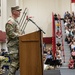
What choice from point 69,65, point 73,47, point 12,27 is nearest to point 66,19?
point 73,47

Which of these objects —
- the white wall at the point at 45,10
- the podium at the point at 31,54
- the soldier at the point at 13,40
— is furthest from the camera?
the white wall at the point at 45,10

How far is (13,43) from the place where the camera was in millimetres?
3637

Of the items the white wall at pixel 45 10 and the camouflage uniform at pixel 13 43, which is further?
the white wall at pixel 45 10

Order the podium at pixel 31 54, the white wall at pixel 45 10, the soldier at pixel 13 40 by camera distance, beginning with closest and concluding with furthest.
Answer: the podium at pixel 31 54 → the soldier at pixel 13 40 → the white wall at pixel 45 10

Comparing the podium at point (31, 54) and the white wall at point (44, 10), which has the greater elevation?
the white wall at point (44, 10)

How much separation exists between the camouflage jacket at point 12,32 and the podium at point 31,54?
32 centimetres

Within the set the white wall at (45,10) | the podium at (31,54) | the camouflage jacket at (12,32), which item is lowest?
the podium at (31,54)

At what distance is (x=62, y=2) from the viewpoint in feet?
54.5

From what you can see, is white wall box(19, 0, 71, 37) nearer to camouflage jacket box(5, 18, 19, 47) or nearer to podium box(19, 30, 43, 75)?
camouflage jacket box(5, 18, 19, 47)

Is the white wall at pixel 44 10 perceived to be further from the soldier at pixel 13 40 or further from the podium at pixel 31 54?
the podium at pixel 31 54

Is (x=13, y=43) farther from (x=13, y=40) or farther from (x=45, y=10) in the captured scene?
(x=45, y=10)

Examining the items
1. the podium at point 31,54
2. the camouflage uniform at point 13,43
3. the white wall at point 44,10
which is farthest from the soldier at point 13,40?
the white wall at point 44,10

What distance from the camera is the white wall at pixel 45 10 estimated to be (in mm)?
16500

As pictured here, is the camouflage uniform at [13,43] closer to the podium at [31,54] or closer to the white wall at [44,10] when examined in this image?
the podium at [31,54]
